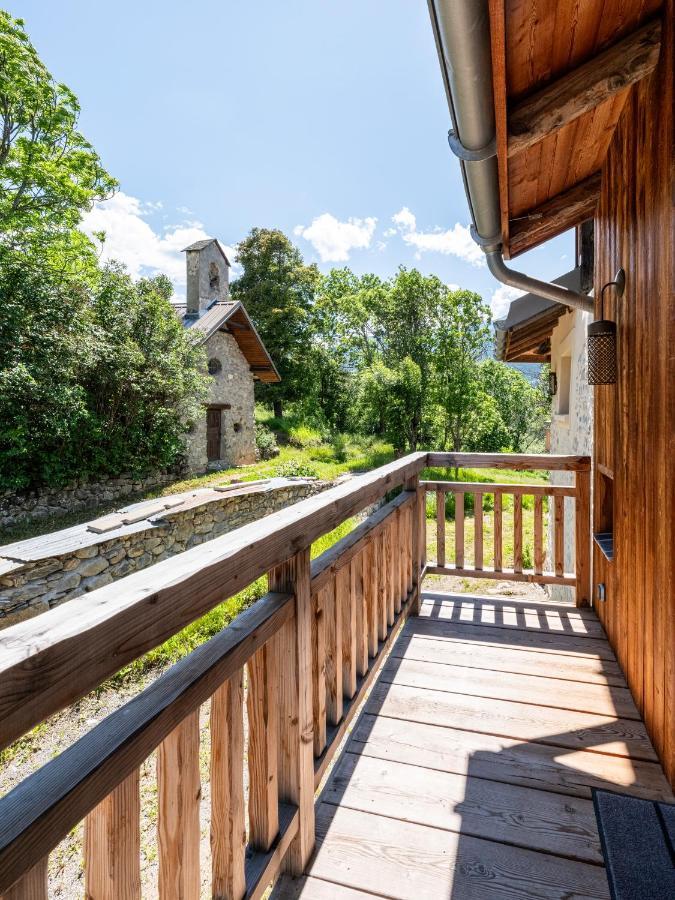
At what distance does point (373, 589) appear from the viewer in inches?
89.1

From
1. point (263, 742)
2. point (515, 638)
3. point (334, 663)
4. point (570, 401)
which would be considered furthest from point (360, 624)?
point (570, 401)

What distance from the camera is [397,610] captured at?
9.17 ft

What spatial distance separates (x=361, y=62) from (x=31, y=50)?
832cm

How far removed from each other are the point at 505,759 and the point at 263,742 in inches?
46.0

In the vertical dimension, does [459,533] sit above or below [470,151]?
below

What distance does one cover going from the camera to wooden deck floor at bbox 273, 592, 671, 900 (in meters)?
1.41

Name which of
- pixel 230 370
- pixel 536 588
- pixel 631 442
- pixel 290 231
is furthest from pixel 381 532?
pixel 290 231

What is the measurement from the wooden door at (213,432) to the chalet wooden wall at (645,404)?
1183 cm

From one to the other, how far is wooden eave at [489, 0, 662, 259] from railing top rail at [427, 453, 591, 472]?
1545mm

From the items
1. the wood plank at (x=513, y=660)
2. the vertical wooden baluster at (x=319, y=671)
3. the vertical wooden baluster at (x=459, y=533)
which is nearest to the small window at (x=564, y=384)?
the vertical wooden baluster at (x=459, y=533)

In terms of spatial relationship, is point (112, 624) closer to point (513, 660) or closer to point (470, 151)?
point (470, 151)

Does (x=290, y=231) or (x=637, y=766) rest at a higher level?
(x=290, y=231)

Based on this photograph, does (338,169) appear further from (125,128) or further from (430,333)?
(125,128)

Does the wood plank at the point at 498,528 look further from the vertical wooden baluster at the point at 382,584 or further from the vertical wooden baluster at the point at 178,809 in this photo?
the vertical wooden baluster at the point at 178,809
